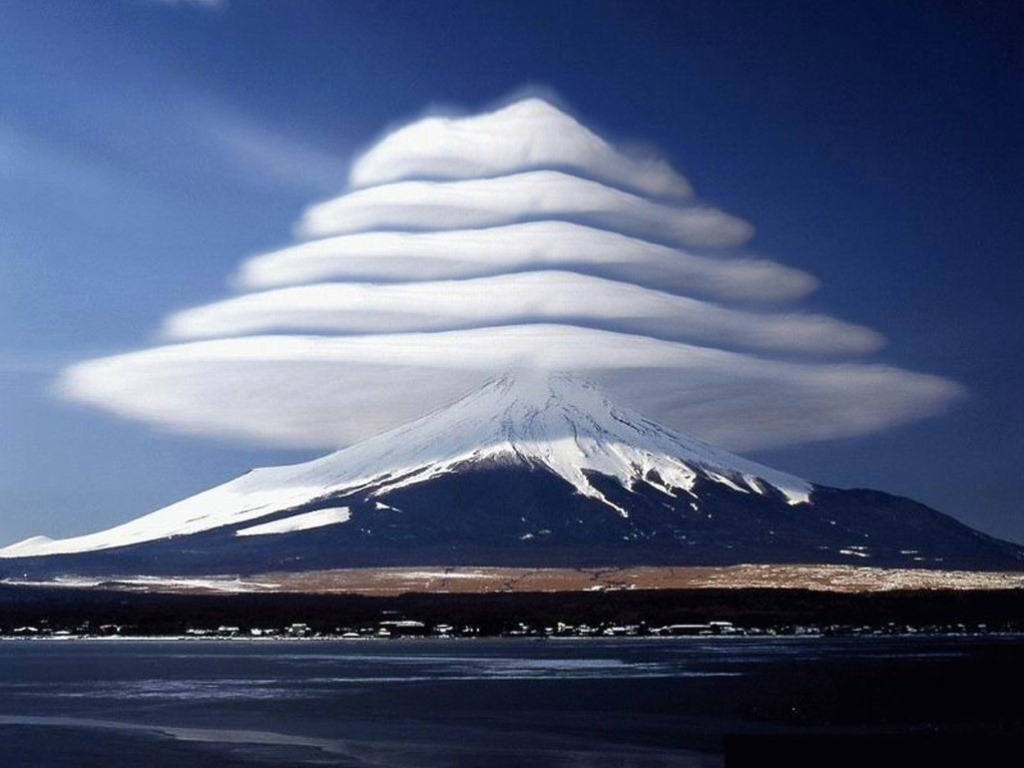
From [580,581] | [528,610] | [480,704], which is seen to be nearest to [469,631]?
[528,610]

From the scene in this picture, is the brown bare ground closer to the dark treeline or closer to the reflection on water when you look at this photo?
the dark treeline

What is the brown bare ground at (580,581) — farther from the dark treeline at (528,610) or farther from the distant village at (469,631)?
the distant village at (469,631)

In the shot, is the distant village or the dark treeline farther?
the dark treeline

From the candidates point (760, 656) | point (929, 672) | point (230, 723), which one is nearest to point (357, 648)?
point (760, 656)

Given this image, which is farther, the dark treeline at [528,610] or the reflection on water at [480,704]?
the dark treeline at [528,610]

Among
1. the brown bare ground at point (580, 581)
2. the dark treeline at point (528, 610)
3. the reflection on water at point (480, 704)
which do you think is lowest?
the reflection on water at point (480, 704)

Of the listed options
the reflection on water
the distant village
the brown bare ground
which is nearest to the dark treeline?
the distant village

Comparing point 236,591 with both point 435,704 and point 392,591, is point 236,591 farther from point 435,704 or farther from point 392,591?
point 435,704

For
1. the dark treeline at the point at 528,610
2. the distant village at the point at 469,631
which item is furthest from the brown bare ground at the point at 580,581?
the distant village at the point at 469,631

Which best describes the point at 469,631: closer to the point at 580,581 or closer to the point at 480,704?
the point at 480,704
